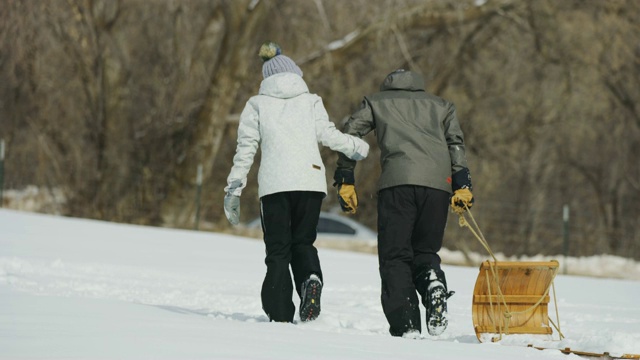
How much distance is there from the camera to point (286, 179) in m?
7.06

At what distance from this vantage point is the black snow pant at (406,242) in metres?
6.84

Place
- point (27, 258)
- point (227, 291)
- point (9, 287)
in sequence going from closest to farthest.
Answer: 1. point (9, 287)
2. point (227, 291)
3. point (27, 258)

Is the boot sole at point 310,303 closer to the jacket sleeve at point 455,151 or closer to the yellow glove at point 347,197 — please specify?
the yellow glove at point 347,197

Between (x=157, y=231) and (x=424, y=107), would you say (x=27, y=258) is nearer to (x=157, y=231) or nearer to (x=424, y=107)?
(x=157, y=231)

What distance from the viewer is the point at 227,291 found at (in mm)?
10141

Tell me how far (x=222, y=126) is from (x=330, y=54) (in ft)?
8.02

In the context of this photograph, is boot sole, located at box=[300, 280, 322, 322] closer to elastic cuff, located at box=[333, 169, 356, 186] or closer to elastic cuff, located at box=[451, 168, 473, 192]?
elastic cuff, located at box=[333, 169, 356, 186]

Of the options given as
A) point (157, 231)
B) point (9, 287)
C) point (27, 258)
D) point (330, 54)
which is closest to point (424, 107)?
point (9, 287)

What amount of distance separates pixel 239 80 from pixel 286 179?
14.9m

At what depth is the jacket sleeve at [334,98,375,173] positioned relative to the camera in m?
7.05

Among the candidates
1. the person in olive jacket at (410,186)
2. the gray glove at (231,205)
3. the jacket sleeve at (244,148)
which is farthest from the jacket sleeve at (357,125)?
the gray glove at (231,205)

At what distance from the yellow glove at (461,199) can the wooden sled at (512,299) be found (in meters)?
0.37

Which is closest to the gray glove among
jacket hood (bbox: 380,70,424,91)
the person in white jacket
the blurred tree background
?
the person in white jacket

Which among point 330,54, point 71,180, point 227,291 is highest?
point 330,54
